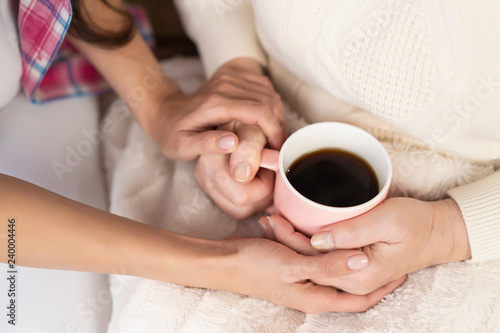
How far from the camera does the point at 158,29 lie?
1285 mm

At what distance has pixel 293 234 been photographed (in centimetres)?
60

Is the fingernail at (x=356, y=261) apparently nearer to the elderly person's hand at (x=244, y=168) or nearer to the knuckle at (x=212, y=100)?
the elderly person's hand at (x=244, y=168)

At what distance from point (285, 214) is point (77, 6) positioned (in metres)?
0.45

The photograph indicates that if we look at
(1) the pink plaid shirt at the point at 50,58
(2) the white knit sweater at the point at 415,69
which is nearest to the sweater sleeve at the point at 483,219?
(2) the white knit sweater at the point at 415,69

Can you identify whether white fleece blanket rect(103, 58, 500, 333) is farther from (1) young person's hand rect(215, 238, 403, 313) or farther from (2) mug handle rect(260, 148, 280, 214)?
(2) mug handle rect(260, 148, 280, 214)

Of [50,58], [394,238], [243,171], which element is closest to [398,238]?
[394,238]

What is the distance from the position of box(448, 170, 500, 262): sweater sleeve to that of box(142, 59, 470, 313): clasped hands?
0.5 inches

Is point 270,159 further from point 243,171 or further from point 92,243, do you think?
point 92,243

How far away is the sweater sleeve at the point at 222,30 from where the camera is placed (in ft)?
2.59

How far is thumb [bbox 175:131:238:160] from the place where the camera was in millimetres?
602

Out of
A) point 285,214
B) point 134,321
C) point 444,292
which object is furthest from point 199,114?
point 444,292

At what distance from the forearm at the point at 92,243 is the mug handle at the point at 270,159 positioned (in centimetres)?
13

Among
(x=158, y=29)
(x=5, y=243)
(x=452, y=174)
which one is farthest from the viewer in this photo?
(x=158, y=29)

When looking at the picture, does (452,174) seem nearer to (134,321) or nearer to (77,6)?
(134,321)
